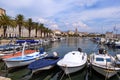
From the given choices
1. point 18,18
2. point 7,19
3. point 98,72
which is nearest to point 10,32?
point 18,18

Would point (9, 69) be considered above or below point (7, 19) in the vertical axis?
below

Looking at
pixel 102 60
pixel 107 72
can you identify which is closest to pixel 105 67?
pixel 107 72

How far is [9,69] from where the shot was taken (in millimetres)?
25234

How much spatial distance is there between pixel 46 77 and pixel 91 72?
20.4 feet

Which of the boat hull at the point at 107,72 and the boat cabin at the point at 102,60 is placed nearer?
the boat hull at the point at 107,72

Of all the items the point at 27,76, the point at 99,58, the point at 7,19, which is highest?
the point at 7,19

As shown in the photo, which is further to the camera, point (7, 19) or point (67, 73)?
point (7, 19)

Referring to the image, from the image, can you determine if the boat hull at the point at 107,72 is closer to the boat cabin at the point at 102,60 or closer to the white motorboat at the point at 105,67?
the white motorboat at the point at 105,67

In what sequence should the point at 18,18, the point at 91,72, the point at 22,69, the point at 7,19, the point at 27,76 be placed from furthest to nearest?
the point at 18,18
the point at 7,19
the point at 22,69
the point at 91,72
the point at 27,76

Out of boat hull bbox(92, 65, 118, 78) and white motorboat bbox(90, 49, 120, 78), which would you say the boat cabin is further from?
boat hull bbox(92, 65, 118, 78)

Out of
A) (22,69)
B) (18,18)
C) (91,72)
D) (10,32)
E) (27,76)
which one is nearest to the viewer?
(27,76)

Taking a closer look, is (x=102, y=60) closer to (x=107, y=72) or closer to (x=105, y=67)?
(x=105, y=67)

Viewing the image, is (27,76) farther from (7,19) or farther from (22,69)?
(7,19)

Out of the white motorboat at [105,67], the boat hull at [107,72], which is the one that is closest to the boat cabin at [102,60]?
the white motorboat at [105,67]
